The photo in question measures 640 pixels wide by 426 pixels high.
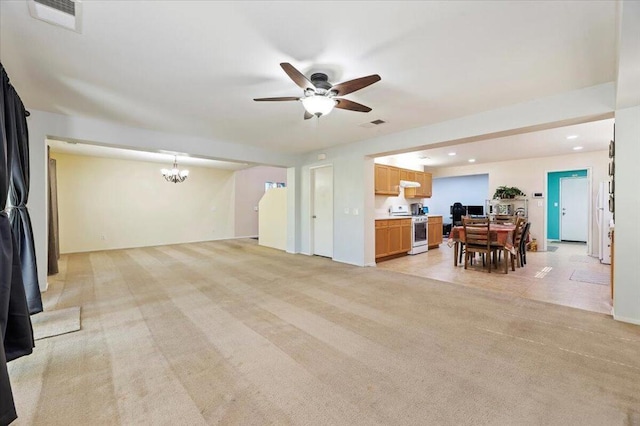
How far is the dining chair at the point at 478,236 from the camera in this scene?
5.09 meters

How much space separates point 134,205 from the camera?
27.2 ft

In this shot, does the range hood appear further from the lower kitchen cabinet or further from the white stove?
the lower kitchen cabinet

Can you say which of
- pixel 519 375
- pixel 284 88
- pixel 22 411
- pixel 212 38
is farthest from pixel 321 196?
pixel 22 411

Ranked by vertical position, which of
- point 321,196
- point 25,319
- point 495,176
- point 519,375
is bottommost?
point 519,375

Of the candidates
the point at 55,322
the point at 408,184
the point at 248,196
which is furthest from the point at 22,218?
the point at 248,196

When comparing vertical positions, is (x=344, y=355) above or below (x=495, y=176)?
below

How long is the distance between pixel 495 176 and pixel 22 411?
1041 centimetres

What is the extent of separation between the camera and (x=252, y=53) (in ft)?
8.10

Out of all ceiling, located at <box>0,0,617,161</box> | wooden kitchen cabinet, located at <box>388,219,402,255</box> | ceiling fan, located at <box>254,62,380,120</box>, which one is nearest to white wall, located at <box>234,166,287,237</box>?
wooden kitchen cabinet, located at <box>388,219,402,255</box>

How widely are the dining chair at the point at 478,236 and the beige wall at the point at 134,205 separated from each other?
7.90 meters

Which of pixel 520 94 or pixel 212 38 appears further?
pixel 520 94

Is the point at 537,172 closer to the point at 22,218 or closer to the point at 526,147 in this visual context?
the point at 526,147

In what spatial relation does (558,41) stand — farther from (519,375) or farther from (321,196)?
(321,196)

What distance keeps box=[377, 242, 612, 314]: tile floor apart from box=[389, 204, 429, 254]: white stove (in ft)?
1.12
